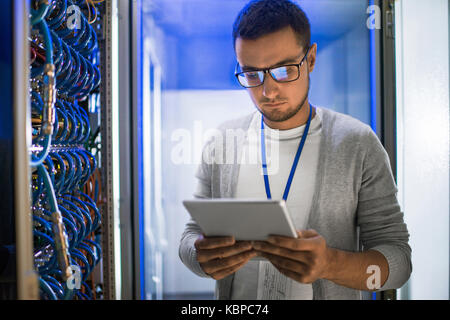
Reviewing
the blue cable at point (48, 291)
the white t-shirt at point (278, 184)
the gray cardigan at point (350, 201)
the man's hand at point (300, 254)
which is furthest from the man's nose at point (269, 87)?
the blue cable at point (48, 291)

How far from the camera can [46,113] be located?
87cm

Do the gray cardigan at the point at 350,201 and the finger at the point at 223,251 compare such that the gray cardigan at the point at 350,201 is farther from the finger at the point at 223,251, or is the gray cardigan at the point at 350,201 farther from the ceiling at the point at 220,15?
the ceiling at the point at 220,15

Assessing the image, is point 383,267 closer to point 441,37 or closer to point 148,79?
point 441,37

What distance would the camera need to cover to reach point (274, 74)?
3.92 feet

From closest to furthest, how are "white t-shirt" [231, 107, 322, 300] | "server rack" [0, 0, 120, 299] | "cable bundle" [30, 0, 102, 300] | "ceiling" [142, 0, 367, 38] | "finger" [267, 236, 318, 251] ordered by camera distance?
"server rack" [0, 0, 120, 299] → "finger" [267, 236, 318, 251] → "cable bundle" [30, 0, 102, 300] → "white t-shirt" [231, 107, 322, 300] → "ceiling" [142, 0, 367, 38]

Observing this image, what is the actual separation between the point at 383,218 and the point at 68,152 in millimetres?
1189

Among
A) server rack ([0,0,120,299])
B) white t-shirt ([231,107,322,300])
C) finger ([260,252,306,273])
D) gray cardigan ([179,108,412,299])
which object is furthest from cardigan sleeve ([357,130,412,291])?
server rack ([0,0,120,299])

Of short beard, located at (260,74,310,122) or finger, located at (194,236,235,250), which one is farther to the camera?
short beard, located at (260,74,310,122)

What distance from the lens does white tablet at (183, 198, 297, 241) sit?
2.65 ft

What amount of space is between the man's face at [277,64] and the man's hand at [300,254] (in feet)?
1.56

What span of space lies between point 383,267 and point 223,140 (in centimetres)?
73

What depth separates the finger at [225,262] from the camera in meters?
Result: 1.01

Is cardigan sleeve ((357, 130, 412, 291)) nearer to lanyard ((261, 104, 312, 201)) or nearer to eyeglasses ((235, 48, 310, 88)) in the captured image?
lanyard ((261, 104, 312, 201))
